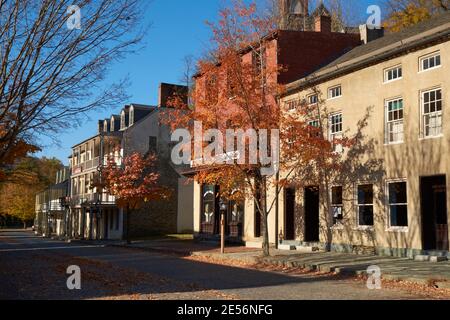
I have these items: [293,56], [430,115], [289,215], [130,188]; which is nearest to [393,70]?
[430,115]

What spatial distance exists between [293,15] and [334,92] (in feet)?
81.5

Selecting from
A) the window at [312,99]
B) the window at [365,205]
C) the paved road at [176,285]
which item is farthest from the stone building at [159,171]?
the paved road at [176,285]

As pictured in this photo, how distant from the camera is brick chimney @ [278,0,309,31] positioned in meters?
43.8

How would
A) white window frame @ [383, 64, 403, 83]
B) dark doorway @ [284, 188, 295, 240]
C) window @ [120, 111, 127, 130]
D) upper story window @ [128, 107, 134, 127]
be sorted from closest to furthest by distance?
white window frame @ [383, 64, 403, 83] → dark doorway @ [284, 188, 295, 240] → upper story window @ [128, 107, 134, 127] → window @ [120, 111, 127, 130]

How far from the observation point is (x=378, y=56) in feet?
68.7

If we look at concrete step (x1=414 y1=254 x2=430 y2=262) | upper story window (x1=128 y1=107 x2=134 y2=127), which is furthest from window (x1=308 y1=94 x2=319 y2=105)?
upper story window (x1=128 y1=107 x2=134 y2=127)

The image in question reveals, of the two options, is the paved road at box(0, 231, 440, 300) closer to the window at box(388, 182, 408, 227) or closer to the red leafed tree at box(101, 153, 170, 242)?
the window at box(388, 182, 408, 227)

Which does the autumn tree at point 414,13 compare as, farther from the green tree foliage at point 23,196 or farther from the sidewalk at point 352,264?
the green tree foliage at point 23,196

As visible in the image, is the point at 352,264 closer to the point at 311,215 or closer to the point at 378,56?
the point at 311,215

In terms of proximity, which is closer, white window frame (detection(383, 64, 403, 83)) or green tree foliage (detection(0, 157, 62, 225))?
white window frame (detection(383, 64, 403, 83))

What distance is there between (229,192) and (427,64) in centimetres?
943

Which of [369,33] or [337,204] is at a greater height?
[369,33]

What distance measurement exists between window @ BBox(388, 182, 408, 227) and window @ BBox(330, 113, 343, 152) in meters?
3.43

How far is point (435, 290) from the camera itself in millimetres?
12867
